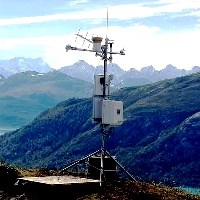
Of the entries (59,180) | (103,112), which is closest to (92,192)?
(59,180)

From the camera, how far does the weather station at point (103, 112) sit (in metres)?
24.3

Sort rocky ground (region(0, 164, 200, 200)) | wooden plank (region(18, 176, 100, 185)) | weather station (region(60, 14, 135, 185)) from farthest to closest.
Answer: weather station (region(60, 14, 135, 185)) → wooden plank (region(18, 176, 100, 185)) → rocky ground (region(0, 164, 200, 200))

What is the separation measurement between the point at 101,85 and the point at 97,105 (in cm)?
98

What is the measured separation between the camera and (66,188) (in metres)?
21.5

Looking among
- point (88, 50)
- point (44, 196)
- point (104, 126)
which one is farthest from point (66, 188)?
point (88, 50)

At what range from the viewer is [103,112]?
24.5 metres

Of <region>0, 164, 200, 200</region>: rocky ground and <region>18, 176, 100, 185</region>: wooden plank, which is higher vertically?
<region>18, 176, 100, 185</region>: wooden plank

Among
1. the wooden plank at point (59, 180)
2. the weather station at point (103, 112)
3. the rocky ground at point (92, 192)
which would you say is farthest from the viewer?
the weather station at point (103, 112)

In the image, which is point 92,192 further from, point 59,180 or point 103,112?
point 103,112

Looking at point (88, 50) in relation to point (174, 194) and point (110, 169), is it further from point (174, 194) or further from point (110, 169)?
point (174, 194)

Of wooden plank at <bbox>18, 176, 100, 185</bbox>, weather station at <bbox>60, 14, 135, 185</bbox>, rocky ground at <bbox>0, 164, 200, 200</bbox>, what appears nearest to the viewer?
rocky ground at <bbox>0, 164, 200, 200</bbox>

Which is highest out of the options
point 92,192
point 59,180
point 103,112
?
point 103,112

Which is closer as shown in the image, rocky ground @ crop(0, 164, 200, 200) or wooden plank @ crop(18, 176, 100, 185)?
rocky ground @ crop(0, 164, 200, 200)

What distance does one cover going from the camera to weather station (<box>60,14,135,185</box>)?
2431 centimetres
